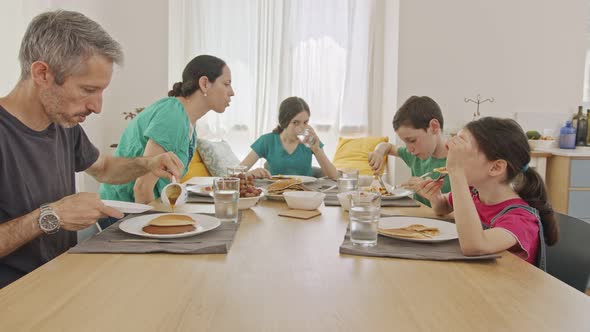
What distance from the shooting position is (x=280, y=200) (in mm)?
1966

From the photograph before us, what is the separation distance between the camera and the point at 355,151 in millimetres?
4660

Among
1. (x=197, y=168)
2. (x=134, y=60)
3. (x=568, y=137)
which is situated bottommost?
(x=197, y=168)

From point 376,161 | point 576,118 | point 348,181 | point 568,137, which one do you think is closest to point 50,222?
point 348,181

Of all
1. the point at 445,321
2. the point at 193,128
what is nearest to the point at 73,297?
the point at 445,321

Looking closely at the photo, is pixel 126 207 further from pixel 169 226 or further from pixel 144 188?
pixel 144 188

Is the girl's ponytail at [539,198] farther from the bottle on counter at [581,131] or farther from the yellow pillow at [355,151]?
the bottle on counter at [581,131]

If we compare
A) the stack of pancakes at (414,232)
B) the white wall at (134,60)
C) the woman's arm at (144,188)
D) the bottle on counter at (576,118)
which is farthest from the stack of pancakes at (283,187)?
the bottle on counter at (576,118)

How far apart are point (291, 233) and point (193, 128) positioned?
1.40 m

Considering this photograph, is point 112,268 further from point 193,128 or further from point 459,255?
point 193,128

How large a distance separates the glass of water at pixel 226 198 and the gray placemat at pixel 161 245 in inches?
6.7

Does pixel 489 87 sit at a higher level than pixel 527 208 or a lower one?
higher

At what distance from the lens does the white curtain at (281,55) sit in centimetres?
480

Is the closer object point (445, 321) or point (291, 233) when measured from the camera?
point (445, 321)

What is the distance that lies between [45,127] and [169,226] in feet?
1.86
